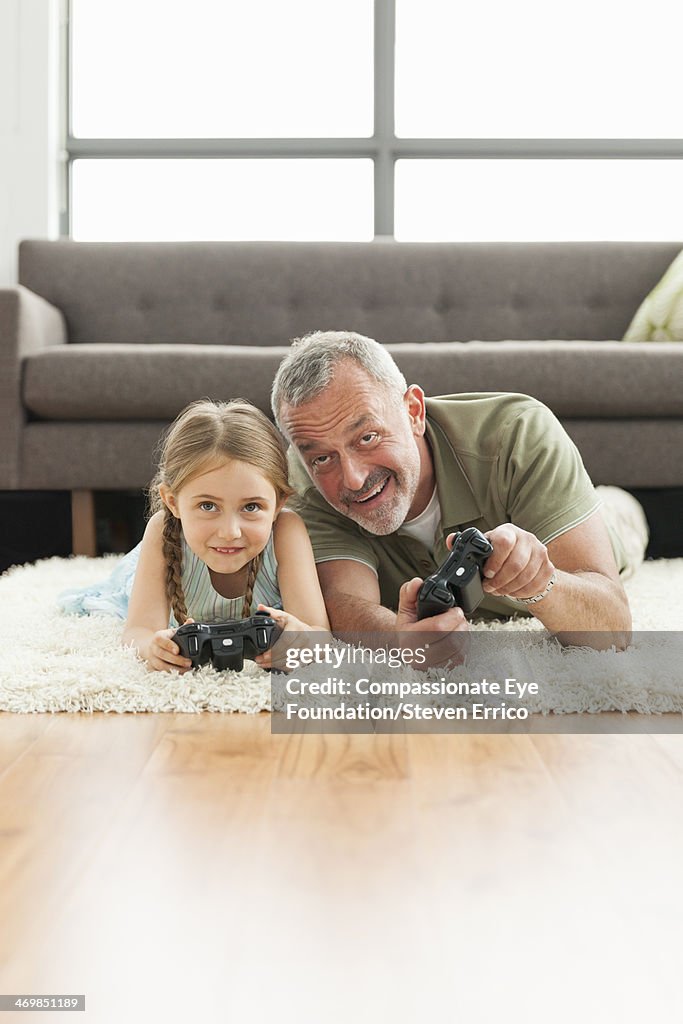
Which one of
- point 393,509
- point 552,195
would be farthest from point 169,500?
point 552,195

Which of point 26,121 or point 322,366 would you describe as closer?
point 322,366

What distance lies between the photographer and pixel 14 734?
92cm

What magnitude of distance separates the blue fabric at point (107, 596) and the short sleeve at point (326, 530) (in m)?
0.29

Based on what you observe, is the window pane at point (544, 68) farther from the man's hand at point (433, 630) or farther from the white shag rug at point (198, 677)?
the man's hand at point (433, 630)

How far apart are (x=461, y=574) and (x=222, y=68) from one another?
3.14 m

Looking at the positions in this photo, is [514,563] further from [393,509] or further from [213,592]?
[213,592]

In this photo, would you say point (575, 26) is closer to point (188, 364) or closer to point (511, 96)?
point (511, 96)

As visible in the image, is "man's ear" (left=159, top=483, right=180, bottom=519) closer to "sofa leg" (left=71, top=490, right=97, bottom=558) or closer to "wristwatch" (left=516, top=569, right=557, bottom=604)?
"wristwatch" (left=516, top=569, right=557, bottom=604)

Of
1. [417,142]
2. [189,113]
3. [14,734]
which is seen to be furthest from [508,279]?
[14,734]

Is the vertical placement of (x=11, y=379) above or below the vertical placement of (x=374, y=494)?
above

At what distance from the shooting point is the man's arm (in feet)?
3.31

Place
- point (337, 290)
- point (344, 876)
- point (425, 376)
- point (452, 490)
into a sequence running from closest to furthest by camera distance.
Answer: point (344, 876), point (452, 490), point (425, 376), point (337, 290)

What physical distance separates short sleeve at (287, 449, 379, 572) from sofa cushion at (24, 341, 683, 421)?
0.76m

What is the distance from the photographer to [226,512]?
48.2 inches
